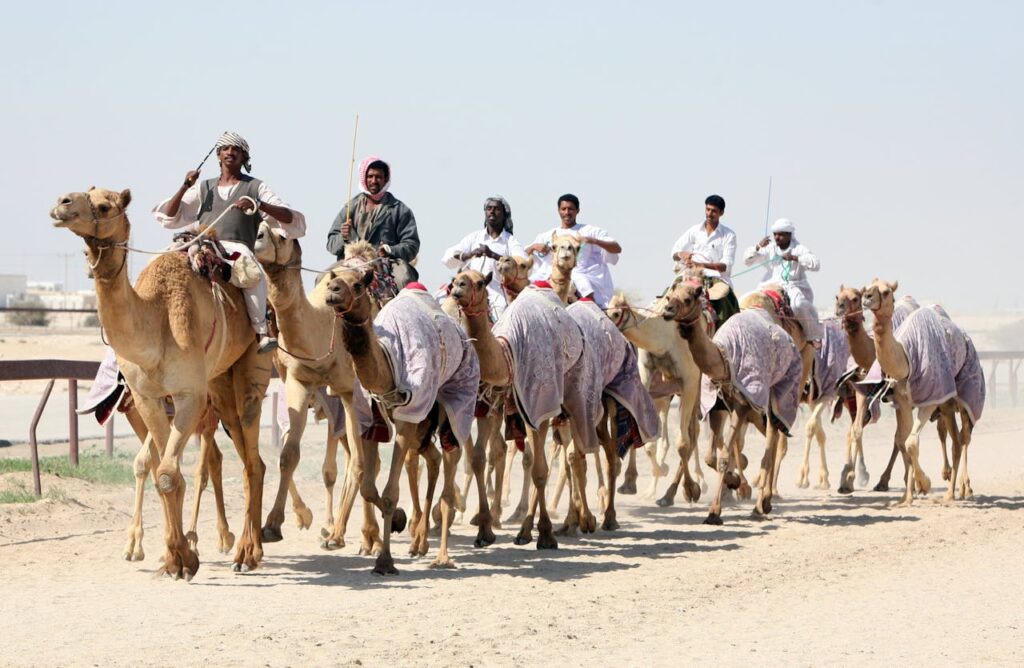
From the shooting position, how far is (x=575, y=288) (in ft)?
49.8

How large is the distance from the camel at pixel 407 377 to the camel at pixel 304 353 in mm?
216

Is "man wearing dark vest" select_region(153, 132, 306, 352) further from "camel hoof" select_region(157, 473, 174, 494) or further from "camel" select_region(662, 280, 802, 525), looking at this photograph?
"camel" select_region(662, 280, 802, 525)

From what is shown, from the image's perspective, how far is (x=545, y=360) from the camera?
→ 11.9 meters

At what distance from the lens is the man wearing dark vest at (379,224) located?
41.4 ft

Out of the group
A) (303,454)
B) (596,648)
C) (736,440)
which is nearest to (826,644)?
(596,648)

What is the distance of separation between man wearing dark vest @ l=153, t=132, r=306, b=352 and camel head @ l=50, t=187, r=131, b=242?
132 centimetres

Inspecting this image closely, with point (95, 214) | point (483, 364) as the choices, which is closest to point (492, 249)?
point (483, 364)

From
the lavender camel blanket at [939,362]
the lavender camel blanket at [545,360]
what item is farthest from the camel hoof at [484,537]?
the lavender camel blanket at [939,362]

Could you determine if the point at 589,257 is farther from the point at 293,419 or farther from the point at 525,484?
the point at 293,419

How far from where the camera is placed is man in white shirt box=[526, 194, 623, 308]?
50.8ft

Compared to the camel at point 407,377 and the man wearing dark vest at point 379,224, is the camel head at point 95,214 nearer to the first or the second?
the camel at point 407,377

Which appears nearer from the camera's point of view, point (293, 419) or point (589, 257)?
point (293, 419)

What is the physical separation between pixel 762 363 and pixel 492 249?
8.84 ft

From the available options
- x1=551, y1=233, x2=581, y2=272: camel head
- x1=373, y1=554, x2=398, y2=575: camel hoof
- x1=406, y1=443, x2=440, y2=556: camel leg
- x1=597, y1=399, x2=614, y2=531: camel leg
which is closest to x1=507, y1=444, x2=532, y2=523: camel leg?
x1=597, y1=399, x2=614, y2=531: camel leg
